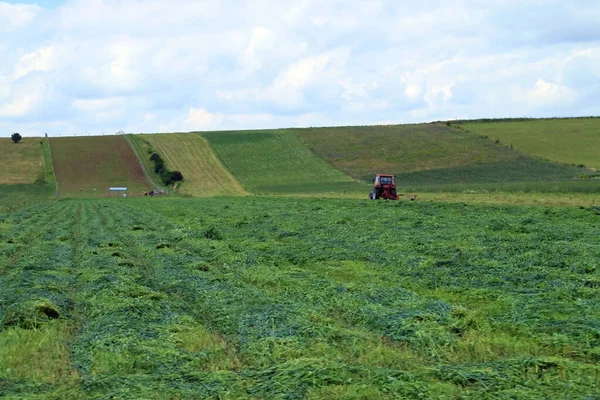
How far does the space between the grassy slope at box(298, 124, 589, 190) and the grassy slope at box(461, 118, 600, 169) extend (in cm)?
319

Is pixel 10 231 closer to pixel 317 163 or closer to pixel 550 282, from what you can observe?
pixel 550 282

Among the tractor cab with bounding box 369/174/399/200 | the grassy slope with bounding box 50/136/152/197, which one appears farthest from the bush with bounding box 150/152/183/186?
the tractor cab with bounding box 369/174/399/200

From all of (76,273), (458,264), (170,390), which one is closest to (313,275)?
(458,264)

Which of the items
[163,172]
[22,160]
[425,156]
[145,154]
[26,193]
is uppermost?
[145,154]

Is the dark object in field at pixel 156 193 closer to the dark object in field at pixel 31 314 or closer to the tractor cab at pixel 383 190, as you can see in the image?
the tractor cab at pixel 383 190

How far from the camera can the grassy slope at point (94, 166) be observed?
81812 mm

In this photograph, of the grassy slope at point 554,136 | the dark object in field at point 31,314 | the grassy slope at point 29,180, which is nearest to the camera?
the dark object in field at point 31,314

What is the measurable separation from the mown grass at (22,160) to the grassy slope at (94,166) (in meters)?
2.28

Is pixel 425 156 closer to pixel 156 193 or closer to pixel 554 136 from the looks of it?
pixel 554 136

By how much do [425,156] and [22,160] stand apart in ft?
188

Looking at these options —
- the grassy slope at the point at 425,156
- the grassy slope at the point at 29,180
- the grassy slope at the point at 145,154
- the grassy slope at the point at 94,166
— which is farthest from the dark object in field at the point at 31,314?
the grassy slope at the point at 94,166

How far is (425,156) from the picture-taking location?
9019cm

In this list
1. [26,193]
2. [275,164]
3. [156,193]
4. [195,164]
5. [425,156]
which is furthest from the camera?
[275,164]

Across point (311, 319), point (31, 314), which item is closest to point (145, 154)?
point (31, 314)
